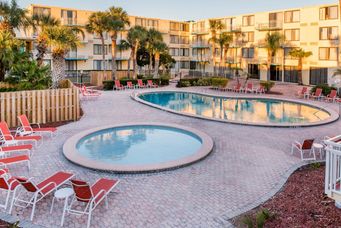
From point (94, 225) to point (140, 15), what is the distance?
2076 inches

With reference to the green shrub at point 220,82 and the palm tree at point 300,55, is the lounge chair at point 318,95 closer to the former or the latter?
the green shrub at point 220,82

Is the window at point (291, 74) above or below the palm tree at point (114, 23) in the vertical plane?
below

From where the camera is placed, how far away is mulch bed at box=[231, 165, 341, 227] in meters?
7.25

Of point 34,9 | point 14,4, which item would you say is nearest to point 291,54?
point 14,4

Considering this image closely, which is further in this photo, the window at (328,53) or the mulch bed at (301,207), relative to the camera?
the window at (328,53)

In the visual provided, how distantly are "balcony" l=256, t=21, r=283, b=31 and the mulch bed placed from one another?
40575mm

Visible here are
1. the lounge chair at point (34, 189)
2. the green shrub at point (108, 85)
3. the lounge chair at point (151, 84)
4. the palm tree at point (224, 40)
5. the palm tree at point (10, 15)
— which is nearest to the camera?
the lounge chair at point (34, 189)

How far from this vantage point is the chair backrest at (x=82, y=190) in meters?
Answer: 7.58

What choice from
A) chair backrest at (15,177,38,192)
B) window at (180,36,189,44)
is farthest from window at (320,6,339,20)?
chair backrest at (15,177,38,192)

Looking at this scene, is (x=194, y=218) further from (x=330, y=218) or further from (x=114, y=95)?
(x=114, y=95)

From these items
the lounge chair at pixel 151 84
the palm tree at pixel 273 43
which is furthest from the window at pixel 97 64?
the palm tree at pixel 273 43

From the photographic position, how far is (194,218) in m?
7.70

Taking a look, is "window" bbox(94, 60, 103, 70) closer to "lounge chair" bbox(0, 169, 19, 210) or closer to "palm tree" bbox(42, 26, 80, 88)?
"palm tree" bbox(42, 26, 80, 88)

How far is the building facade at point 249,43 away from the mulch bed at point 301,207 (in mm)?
33235
